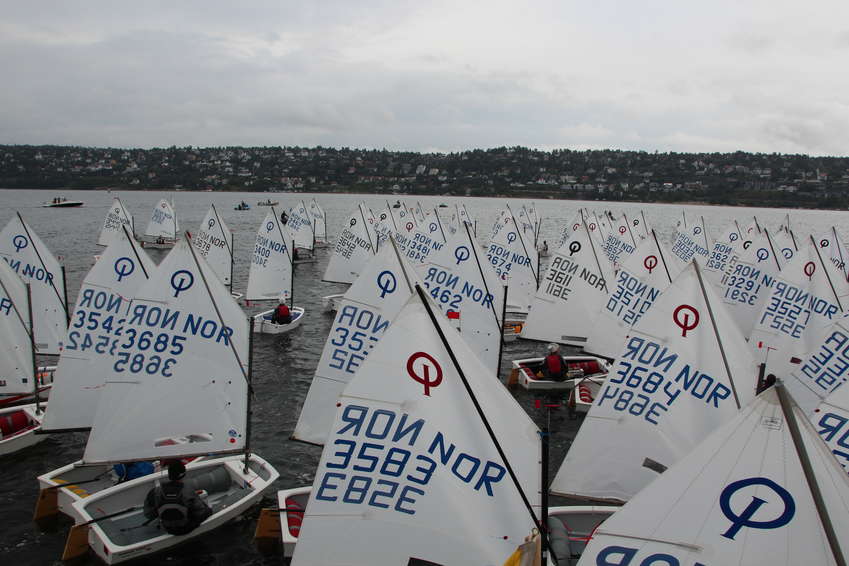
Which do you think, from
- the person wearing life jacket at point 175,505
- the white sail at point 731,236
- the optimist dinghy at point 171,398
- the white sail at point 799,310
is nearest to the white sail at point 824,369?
the white sail at point 799,310

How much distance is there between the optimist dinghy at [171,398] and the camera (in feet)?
35.2

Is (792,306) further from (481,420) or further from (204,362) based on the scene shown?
(204,362)

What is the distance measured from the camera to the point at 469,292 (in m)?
16.5

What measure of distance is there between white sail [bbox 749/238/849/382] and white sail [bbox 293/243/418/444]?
35.0 feet

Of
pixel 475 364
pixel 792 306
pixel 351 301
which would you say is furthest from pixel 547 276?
pixel 475 364

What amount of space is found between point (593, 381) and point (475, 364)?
13737 millimetres

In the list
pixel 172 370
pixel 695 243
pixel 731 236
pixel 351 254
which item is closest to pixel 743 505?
pixel 172 370

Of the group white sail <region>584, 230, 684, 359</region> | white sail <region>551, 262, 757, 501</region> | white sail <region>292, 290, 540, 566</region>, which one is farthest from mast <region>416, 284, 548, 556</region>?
white sail <region>584, 230, 684, 359</region>

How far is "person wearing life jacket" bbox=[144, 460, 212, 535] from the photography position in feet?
33.8

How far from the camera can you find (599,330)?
54.7 feet

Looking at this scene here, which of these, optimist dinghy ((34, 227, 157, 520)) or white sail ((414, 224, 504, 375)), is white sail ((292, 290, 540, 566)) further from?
white sail ((414, 224, 504, 375))

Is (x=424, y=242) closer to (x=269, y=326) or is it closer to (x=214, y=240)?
(x=269, y=326)

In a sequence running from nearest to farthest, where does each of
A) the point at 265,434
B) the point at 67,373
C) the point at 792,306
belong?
the point at 67,373
the point at 792,306
the point at 265,434

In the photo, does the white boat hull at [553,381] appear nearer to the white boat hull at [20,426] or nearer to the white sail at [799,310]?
the white sail at [799,310]
